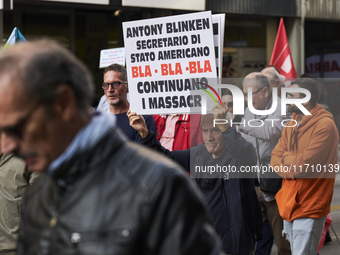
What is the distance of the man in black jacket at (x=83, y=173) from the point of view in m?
1.46

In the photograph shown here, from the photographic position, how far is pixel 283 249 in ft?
19.1

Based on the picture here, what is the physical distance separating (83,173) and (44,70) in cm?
28

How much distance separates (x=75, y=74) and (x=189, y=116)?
15.3 ft

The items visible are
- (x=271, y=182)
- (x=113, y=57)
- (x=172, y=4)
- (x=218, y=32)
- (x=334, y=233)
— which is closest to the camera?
(x=218, y=32)

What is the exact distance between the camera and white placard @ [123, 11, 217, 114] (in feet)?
17.7

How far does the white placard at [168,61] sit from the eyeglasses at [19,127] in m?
3.80

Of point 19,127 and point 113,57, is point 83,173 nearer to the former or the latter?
point 19,127

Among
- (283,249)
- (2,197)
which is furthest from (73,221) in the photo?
(283,249)

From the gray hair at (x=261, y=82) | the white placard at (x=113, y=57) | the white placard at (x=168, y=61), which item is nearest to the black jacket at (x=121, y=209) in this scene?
the white placard at (x=168, y=61)

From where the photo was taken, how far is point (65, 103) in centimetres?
153

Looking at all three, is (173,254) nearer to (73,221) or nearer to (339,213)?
(73,221)

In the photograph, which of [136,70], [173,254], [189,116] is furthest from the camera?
[189,116]

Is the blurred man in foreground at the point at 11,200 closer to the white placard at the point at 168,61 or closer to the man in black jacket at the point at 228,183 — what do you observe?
the man in black jacket at the point at 228,183

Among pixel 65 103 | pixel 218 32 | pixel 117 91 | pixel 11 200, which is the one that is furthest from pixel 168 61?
pixel 65 103
